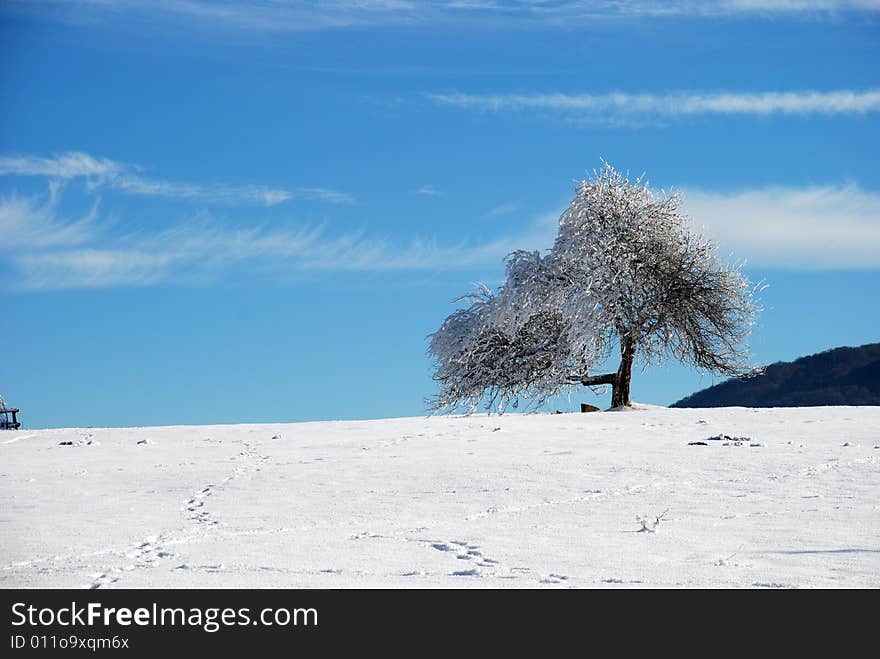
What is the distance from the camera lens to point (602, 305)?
22.5 meters

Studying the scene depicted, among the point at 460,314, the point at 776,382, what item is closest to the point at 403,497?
the point at 460,314

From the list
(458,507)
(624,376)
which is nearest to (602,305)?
(624,376)

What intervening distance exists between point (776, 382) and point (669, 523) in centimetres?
5345

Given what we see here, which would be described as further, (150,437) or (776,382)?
(776,382)

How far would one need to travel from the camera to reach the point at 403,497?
30.7 ft

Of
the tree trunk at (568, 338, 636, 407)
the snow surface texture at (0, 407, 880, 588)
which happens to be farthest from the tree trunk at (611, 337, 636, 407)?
the snow surface texture at (0, 407, 880, 588)

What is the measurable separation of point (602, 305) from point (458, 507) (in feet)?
47.6

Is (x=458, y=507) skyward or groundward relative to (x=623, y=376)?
groundward

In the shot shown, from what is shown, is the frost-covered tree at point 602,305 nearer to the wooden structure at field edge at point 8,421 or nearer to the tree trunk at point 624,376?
the tree trunk at point 624,376

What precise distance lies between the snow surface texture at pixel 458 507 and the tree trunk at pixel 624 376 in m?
8.76

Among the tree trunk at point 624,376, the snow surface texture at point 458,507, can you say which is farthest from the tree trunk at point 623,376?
the snow surface texture at point 458,507

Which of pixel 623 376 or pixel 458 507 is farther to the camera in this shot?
pixel 623 376

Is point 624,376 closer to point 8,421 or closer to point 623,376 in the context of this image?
point 623,376
